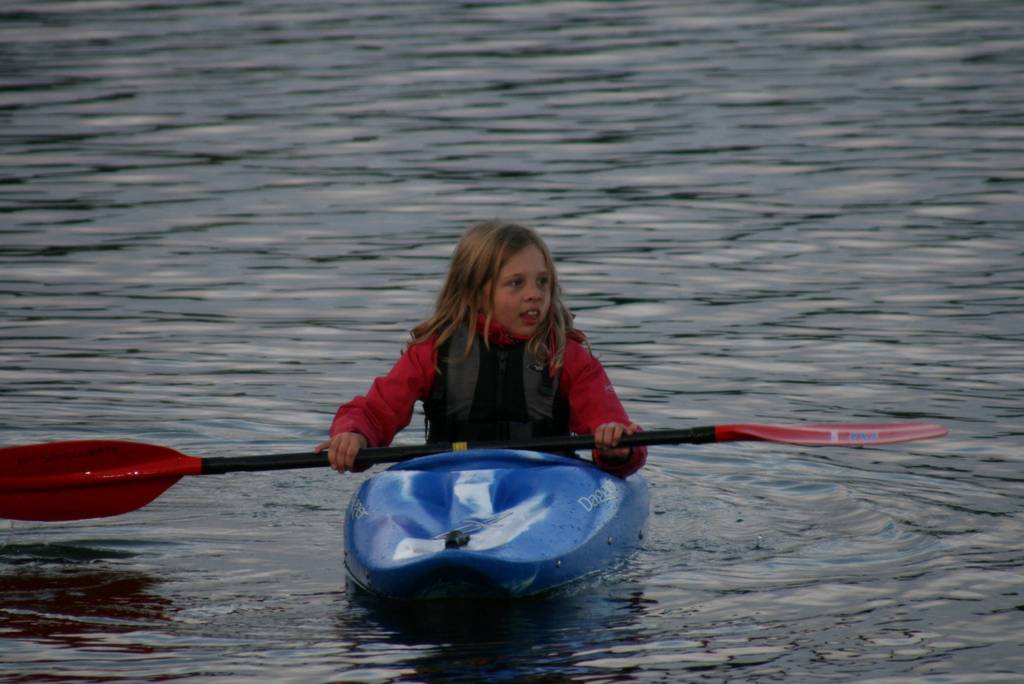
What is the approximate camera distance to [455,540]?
6.02 meters

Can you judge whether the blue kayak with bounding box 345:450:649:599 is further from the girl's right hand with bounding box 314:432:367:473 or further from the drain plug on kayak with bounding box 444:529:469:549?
the girl's right hand with bounding box 314:432:367:473

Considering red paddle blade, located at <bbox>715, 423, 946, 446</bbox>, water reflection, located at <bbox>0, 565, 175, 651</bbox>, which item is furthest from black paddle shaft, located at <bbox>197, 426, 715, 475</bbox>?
water reflection, located at <bbox>0, 565, 175, 651</bbox>

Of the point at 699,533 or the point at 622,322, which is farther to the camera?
the point at 622,322

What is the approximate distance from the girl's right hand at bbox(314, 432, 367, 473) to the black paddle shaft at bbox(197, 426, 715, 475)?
0.04 metres

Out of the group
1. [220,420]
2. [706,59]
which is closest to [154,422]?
[220,420]

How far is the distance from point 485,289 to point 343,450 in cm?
82

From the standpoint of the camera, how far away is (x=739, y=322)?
10.5m

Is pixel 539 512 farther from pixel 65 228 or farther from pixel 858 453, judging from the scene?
pixel 65 228

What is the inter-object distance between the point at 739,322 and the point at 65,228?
16.7 ft

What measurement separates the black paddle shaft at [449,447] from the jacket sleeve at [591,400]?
179mm

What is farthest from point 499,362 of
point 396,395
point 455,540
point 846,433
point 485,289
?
point 846,433

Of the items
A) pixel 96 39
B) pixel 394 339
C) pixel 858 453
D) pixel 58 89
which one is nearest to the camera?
pixel 858 453

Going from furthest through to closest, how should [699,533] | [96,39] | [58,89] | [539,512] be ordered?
[96,39] → [58,89] → [699,533] → [539,512]

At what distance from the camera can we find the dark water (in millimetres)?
5988
